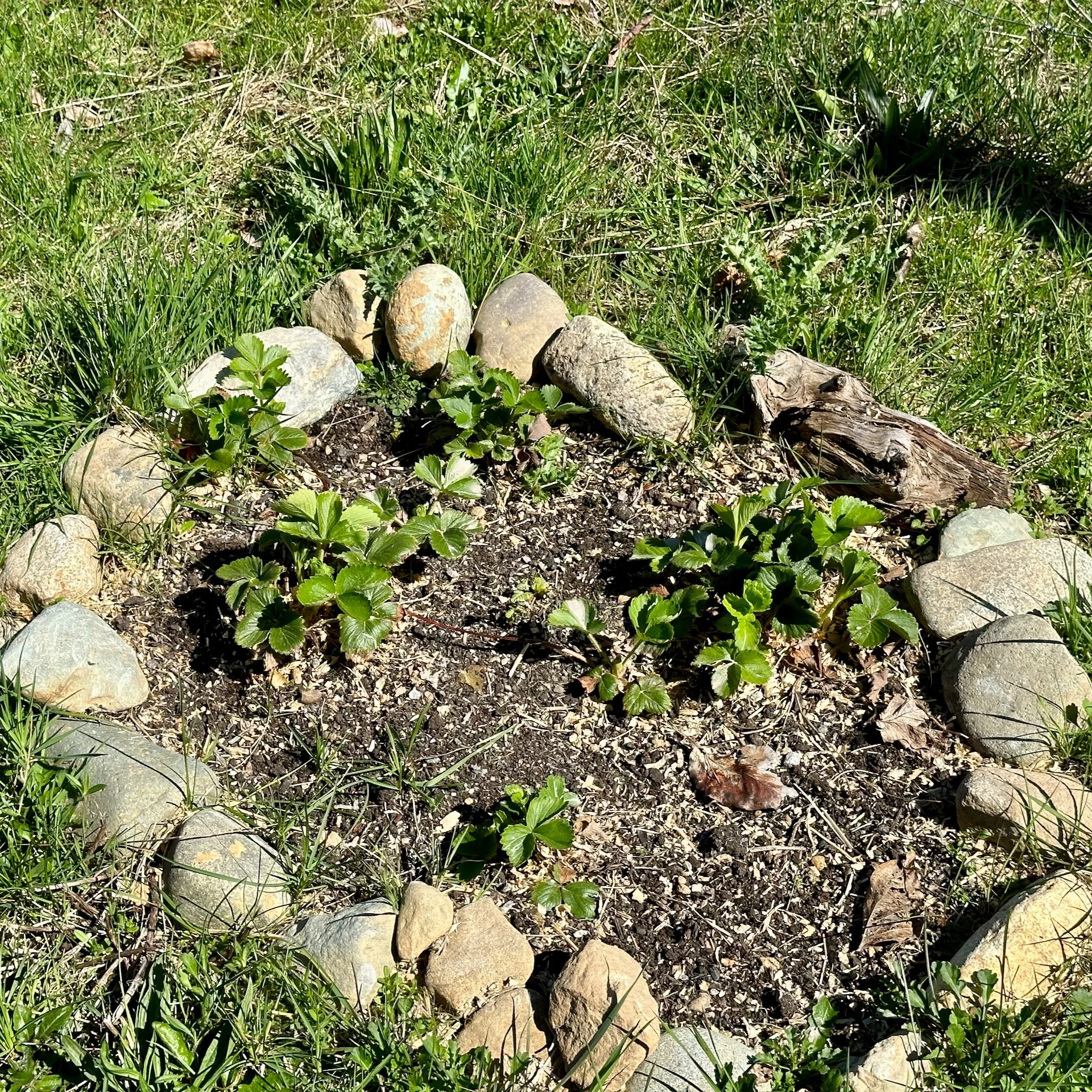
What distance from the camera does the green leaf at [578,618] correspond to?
3.04m

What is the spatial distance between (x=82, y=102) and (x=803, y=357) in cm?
313

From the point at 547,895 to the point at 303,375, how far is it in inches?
74.4

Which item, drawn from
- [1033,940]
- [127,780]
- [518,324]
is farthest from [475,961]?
[518,324]

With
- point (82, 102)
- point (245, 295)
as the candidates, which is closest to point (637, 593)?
point (245, 295)

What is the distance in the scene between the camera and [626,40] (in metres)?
4.62

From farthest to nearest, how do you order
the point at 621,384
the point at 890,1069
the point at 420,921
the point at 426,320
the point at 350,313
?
the point at 350,313 < the point at 426,320 < the point at 621,384 < the point at 420,921 < the point at 890,1069

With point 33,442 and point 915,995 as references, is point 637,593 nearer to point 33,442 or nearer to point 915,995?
point 915,995

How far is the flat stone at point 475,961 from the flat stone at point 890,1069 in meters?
0.76

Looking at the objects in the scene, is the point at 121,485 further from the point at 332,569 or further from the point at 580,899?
the point at 580,899

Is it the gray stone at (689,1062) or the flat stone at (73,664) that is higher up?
the gray stone at (689,1062)

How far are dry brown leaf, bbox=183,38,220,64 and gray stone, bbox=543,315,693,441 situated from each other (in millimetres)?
2325

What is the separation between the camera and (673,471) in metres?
3.68

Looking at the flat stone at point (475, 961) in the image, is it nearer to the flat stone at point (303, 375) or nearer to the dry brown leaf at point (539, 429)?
the dry brown leaf at point (539, 429)

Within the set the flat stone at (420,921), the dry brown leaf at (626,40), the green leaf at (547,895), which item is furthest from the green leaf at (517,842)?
the dry brown leaf at (626,40)
